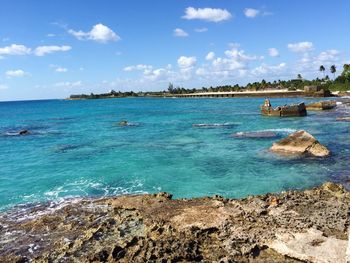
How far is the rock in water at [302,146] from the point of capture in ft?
88.1

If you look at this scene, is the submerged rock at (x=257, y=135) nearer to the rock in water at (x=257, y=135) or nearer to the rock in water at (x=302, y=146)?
the rock in water at (x=257, y=135)

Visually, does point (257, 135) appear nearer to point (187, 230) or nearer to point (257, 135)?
point (257, 135)

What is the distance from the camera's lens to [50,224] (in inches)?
600

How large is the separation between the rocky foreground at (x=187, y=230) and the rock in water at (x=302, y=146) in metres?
9.52

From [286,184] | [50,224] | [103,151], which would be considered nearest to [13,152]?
[103,151]

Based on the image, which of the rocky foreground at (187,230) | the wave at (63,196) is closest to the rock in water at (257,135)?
the wave at (63,196)

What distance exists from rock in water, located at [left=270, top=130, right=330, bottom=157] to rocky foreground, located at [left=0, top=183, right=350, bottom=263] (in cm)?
952

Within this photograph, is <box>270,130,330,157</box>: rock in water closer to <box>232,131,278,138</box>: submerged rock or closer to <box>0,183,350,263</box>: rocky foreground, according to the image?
<box>232,131,278,138</box>: submerged rock

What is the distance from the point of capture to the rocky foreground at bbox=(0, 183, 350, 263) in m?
11.4

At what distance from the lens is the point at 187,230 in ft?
43.1

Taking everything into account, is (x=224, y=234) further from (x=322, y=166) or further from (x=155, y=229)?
(x=322, y=166)

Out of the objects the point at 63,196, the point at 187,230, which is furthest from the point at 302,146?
the point at 63,196

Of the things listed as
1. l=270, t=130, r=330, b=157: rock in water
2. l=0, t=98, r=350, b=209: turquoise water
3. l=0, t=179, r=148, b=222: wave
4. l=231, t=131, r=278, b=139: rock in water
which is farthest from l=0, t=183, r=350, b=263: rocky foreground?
l=231, t=131, r=278, b=139: rock in water

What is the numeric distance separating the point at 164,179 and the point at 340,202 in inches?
432
